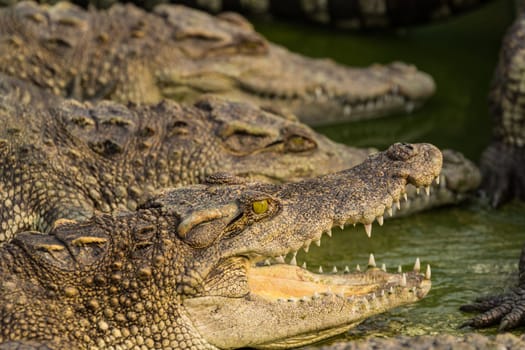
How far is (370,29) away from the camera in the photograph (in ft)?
30.2

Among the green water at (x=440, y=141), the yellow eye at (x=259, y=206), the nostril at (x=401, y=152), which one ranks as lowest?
the green water at (x=440, y=141)

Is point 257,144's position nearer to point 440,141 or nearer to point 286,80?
point 286,80

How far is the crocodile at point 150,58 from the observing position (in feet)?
22.2

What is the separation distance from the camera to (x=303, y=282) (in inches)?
174

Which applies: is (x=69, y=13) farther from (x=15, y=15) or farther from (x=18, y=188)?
(x=18, y=188)

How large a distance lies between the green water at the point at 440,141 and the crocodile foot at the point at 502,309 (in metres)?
0.06

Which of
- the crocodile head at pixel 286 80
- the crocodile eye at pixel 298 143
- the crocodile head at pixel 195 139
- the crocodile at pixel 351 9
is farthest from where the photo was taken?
the crocodile at pixel 351 9

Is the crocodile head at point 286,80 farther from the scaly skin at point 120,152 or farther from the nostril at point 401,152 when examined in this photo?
the nostril at point 401,152

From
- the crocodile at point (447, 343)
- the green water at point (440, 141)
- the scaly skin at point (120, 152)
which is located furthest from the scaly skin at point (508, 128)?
the crocodile at point (447, 343)

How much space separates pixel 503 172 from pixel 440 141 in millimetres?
928

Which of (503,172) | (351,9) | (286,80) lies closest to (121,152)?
(286,80)

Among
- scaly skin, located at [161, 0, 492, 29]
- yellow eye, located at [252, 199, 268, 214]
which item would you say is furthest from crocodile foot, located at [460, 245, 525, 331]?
scaly skin, located at [161, 0, 492, 29]

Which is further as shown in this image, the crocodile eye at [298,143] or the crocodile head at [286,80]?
the crocodile head at [286,80]

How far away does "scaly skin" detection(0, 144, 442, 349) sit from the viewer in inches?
161
